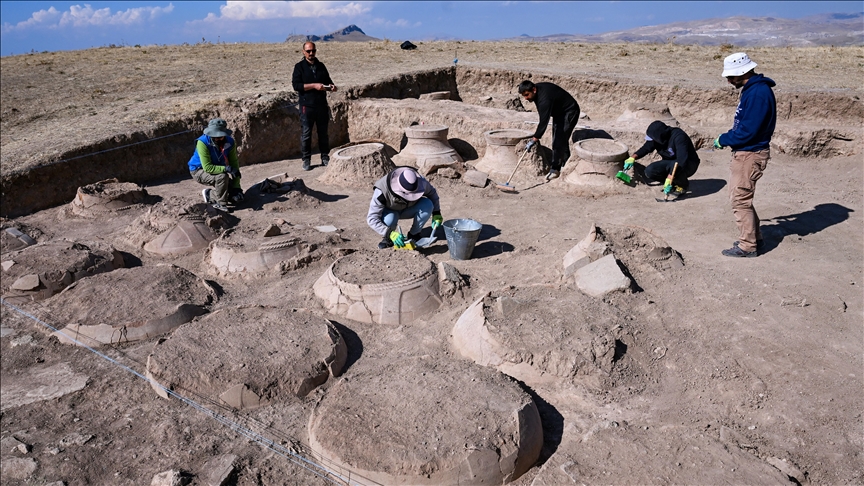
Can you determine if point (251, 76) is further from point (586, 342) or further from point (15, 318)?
point (586, 342)

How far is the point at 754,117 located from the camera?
452 cm

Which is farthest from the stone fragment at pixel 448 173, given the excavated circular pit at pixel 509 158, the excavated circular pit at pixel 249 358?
the excavated circular pit at pixel 249 358

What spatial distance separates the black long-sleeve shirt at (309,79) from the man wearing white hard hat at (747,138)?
200 inches

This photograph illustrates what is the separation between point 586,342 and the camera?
3477mm

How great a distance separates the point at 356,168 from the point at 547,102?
2.63m

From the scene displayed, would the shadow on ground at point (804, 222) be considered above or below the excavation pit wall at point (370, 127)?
below

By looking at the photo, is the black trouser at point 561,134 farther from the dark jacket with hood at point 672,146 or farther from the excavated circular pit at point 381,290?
the excavated circular pit at point 381,290

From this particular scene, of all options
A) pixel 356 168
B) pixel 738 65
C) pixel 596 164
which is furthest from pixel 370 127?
pixel 738 65

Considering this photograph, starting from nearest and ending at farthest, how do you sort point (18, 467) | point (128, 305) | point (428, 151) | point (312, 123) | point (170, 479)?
1. point (170, 479)
2. point (18, 467)
3. point (128, 305)
4. point (428, 151)
5. point (312, 123)

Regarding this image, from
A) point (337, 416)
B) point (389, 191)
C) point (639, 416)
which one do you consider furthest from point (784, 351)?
point (389, 191)

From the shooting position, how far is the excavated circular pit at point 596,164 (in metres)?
6.90

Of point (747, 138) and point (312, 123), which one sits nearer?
point (747, 138)

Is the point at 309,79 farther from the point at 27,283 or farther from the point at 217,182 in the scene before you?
the point at 27,283

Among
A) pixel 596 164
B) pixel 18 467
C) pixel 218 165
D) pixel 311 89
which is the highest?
pixel 311 89
